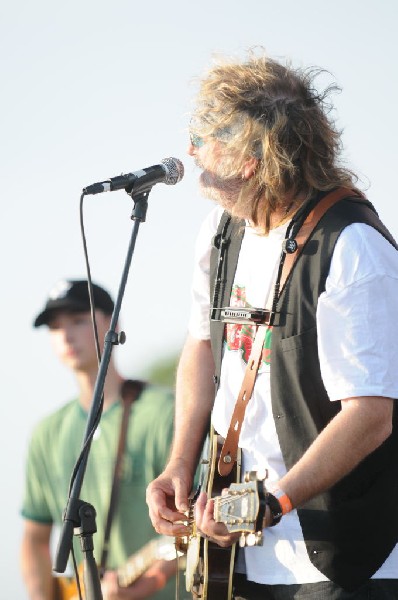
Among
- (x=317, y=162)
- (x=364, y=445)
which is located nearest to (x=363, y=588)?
(x=364, y=445)

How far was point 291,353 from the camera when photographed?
8.86 feet

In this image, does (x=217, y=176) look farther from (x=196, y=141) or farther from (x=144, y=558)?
(x=144, y=558)

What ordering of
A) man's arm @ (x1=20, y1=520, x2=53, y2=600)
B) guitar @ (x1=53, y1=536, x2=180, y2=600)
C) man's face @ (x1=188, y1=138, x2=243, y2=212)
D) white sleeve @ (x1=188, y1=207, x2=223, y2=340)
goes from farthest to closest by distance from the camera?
man's arm @ (x1=20, y1=520, x2=53, y2=600) → guitar @ (x1=53, y1=536, x2=180, y2=600) → white sleeve @ (x1=188, y1=207, x2=223, y2=340) → man's face @ (x1=188, y1=138, x2=243, y2=212)

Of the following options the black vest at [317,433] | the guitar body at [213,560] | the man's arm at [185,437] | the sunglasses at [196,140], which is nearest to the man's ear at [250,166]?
the sunglasses at [196,140]

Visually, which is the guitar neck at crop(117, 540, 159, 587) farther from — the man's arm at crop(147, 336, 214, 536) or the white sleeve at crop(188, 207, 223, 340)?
the white sleeve at crop(188, 207, 223, 340)

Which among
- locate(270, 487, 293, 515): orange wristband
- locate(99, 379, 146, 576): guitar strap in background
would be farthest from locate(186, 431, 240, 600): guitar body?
locate(99, 379, 146, 576): guitar strap in background

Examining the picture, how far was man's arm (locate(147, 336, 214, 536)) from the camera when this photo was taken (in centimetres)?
295

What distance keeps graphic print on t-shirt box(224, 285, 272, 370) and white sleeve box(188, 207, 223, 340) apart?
25cm

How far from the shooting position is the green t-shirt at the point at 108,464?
14.6 feet

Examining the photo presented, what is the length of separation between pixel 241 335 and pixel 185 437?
41 centimetres

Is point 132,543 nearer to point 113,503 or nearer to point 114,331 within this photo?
point 113,503

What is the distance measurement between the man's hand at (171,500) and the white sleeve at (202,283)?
17.6 inches

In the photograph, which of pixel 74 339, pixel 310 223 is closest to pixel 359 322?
pixel 310 223

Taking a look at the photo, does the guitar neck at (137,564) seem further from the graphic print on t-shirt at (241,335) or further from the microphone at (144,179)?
the microphone at (144,179)
